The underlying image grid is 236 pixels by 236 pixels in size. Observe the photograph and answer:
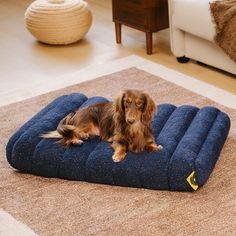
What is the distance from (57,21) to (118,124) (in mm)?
1972

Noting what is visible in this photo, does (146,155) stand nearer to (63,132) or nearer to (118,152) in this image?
(118,152)

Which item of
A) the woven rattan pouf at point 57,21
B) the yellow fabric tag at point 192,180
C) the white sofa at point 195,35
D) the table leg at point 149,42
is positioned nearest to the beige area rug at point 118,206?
the yellow fabric tag at point 192,180

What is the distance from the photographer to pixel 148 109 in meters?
2.66

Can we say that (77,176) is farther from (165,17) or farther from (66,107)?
(165,17)

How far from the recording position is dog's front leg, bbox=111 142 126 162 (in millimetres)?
2703

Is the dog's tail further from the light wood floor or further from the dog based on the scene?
the light wood floor

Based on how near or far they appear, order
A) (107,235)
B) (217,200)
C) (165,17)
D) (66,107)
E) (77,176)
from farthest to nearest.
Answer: (165,17) < (66,107) < (77,176) < (217,200) < (107,235)

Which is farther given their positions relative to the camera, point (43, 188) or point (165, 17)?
point (165, 17)

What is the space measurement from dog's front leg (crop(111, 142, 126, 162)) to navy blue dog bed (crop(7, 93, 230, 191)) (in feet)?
0.07

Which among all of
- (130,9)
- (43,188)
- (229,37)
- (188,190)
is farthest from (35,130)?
(130,9)

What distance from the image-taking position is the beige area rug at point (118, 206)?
2457 mm

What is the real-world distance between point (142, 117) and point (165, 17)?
1.87 meters

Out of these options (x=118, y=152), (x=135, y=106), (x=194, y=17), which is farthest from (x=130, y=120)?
(x=194, y=17)

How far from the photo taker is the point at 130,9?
4379mm
